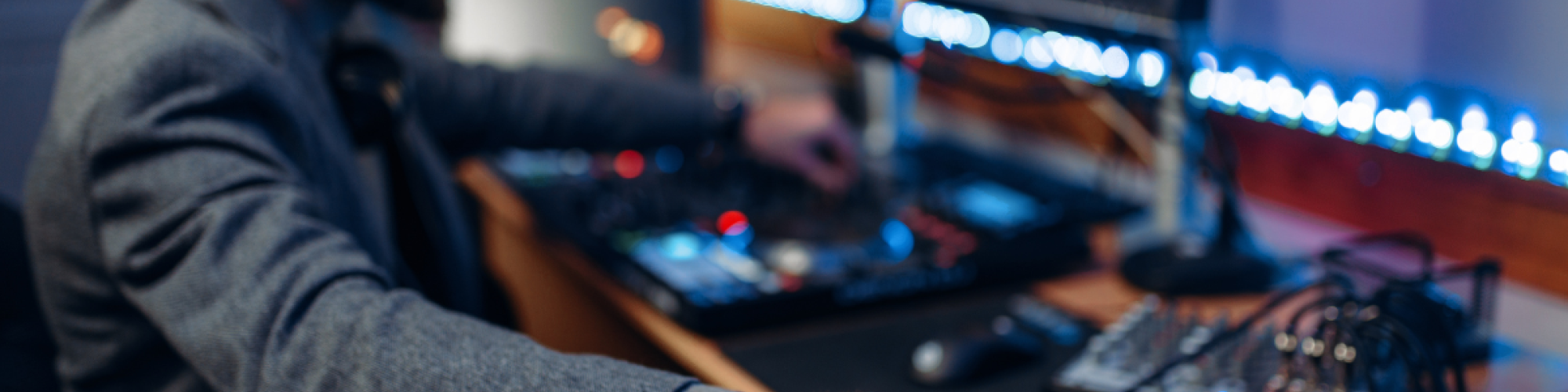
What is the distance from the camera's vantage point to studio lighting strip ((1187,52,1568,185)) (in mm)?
614

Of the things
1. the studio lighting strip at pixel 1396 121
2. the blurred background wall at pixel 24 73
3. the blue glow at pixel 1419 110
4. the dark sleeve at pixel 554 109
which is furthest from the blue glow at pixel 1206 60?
the blurred background wall at pixel 24 73

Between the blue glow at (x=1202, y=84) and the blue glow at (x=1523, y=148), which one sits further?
the blue glow at (x=1202, y=84)

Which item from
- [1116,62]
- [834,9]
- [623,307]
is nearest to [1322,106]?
[1116,62]

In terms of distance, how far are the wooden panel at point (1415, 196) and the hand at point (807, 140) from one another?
0.41 m

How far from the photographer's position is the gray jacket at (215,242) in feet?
1.67

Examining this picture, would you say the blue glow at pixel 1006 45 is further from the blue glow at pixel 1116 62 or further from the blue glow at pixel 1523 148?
the blue glow at pixel 1523 148

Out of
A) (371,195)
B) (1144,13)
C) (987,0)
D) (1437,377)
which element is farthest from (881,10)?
(1437,377)

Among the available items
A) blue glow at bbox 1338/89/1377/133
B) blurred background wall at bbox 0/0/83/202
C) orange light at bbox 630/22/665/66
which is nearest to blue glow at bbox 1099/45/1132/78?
blue glow at bbox 1338/89/1377/133

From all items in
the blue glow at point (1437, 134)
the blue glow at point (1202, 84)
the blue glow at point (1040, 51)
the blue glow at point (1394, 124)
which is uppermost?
the blue glow at point (1040, 51)

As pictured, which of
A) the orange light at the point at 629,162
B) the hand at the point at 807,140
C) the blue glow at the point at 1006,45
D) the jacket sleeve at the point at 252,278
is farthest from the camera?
the orange light at the point at 629,162

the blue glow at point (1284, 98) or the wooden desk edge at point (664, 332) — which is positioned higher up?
the blue glow at point (1284, 98)

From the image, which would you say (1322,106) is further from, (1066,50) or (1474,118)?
(1066,50)

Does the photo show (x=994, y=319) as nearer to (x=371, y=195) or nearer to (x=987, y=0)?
(x=987, y=0)

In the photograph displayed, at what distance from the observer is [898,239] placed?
93cm
